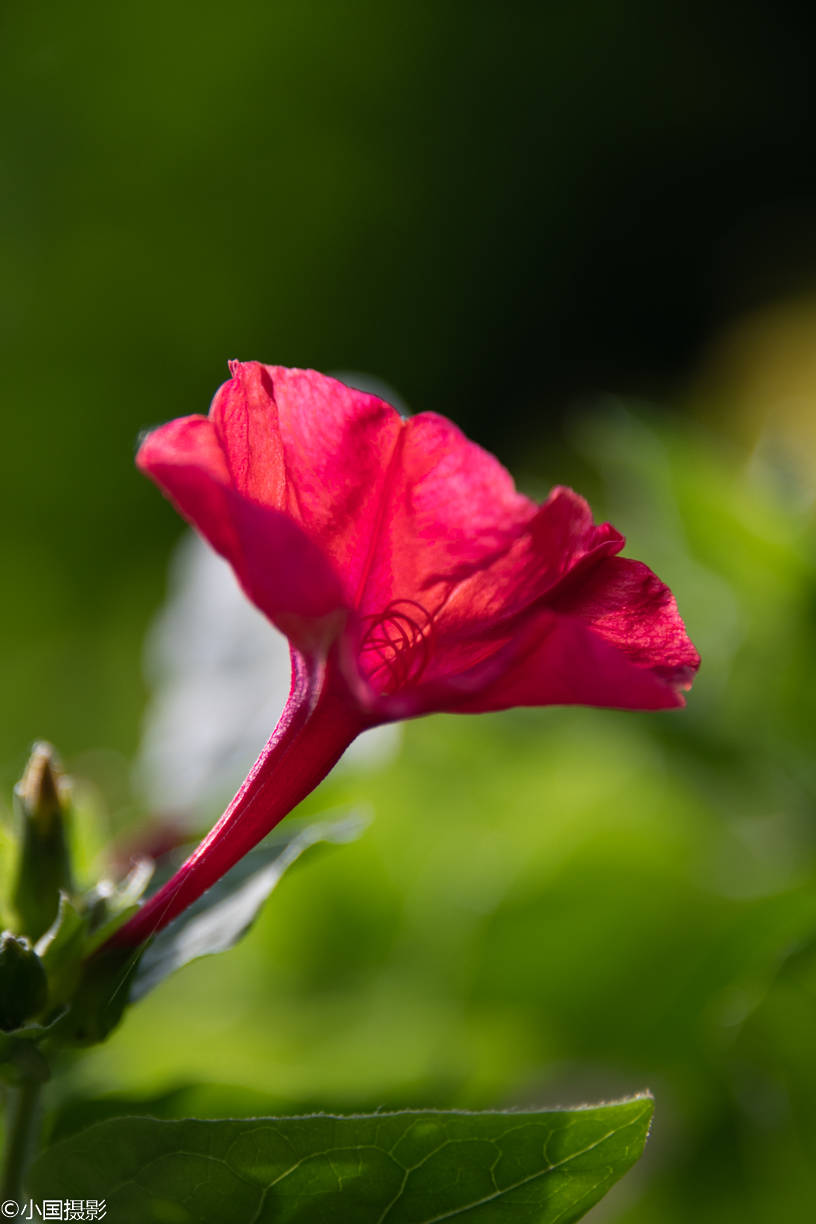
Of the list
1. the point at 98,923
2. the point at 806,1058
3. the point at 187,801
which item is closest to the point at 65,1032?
the point at 98,923

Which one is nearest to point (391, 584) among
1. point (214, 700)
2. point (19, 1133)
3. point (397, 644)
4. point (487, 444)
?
point (397, 644)

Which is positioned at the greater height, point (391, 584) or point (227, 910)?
point (391, 584)


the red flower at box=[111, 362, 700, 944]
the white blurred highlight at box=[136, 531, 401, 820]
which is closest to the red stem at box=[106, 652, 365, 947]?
the red flower at box=[111, 362, 700, 944]

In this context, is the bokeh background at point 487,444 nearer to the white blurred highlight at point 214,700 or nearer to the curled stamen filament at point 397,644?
the white blurred highlight at point 214,700

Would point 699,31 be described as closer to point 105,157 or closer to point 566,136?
point 566,136

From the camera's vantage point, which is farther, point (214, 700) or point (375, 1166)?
point (214, 700)

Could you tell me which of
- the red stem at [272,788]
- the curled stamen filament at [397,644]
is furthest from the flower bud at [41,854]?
the curled stamen filament at [397,644]

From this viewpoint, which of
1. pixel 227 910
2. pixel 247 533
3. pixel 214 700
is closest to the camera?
pixel 247 533

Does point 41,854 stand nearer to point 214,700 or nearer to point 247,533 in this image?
point 247,533
